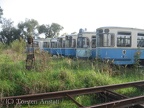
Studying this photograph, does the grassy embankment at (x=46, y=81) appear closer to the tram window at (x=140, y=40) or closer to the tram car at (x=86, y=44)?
the tram window at (x=140, y=40)

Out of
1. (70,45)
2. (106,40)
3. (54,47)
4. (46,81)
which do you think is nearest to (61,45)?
(70,45)

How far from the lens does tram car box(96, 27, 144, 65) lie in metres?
13.3

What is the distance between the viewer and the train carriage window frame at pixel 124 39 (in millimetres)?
13531

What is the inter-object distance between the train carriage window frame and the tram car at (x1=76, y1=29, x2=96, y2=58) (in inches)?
114

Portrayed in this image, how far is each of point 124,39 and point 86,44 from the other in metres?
4.22

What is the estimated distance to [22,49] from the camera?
13680 mm

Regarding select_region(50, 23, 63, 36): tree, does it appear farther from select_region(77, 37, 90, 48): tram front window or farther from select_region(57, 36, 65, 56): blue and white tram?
select_region(77, 37, 90, 48): tram front window

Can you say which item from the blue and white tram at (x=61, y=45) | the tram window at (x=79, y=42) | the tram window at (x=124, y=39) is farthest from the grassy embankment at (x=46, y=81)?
the blue and white tram at (x=61, y=45)

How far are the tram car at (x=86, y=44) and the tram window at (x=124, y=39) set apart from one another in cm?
289

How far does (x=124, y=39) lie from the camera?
1373cm

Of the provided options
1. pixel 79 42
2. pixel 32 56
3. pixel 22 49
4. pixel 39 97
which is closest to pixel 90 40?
pixel 79 42

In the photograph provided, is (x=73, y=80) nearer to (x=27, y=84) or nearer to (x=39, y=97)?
(x=27, y=84)

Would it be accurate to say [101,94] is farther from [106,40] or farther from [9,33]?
[9,33]

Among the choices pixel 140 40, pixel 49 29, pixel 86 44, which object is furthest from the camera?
pixel 49 29
